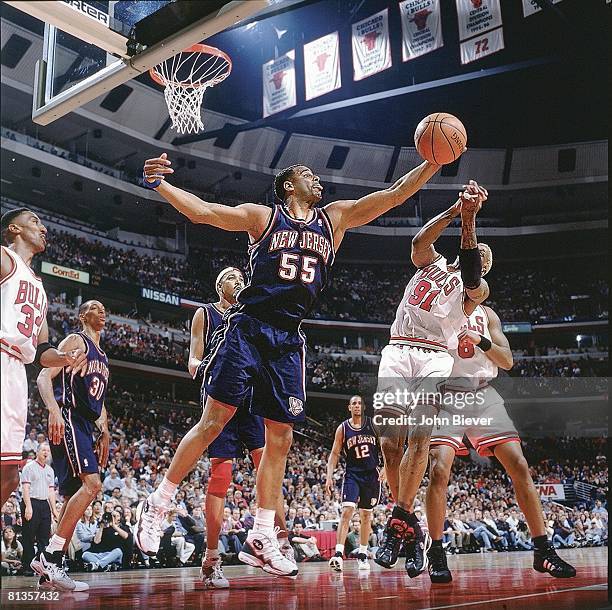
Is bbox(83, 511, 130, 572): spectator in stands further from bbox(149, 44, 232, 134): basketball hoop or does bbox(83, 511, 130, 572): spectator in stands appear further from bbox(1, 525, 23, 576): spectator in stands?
bbox(149, 44, 232, 134): basketball hoop

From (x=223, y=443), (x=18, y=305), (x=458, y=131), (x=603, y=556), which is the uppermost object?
(x=458, y=131)

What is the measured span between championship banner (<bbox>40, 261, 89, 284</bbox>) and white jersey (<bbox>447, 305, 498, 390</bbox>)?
13.9 feet

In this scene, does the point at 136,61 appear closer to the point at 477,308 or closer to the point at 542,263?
the point at 477,308

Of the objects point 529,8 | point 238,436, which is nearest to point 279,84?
point 529,8

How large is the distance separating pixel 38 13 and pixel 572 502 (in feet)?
20.8

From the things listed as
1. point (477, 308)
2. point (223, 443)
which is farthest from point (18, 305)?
point (477, 308)

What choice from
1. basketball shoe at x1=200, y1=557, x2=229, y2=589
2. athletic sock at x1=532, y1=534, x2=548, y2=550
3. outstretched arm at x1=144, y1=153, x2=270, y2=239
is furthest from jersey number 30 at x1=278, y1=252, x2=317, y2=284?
athletic sock at x1=532, y1=534, x2=548, y2=550

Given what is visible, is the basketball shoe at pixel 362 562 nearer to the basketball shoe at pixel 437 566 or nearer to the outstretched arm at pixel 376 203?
the basketball shoe at pixel 437 566

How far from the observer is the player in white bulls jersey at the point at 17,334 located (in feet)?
11.9

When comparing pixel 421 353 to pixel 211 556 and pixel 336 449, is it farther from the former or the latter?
pixel 211 556

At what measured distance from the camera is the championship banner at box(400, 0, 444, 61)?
721 cm

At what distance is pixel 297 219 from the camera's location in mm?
4547

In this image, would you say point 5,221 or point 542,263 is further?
point 542,263

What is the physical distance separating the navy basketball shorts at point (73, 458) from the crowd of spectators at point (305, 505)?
4.69 ft
